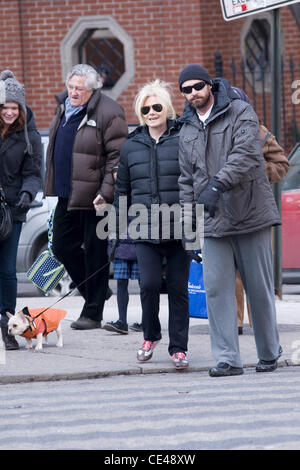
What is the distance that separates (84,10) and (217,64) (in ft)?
7.23

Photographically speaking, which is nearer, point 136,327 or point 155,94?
point 155,94

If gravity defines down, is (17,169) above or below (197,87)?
below

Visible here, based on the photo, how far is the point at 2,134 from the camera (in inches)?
326

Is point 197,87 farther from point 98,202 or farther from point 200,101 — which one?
point 98,202

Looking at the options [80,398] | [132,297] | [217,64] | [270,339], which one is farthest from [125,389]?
[217,64]

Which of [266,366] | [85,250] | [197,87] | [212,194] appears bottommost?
[266,366]

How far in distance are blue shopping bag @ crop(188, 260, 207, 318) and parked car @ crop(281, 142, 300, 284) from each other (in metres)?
2.88

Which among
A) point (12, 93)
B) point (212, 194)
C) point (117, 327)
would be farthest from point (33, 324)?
point (212, 194)

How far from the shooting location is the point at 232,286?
284 inches

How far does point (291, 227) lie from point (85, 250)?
10.5 feet

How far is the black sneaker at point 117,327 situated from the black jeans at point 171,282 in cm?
137

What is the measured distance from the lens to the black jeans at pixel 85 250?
9.12 m

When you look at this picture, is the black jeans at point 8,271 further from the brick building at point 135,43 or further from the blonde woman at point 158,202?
the brick building at point 135,43

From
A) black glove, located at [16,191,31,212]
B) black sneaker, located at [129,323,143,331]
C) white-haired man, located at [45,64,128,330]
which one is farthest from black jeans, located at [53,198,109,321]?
black glove, located at [16,191,31,212]
